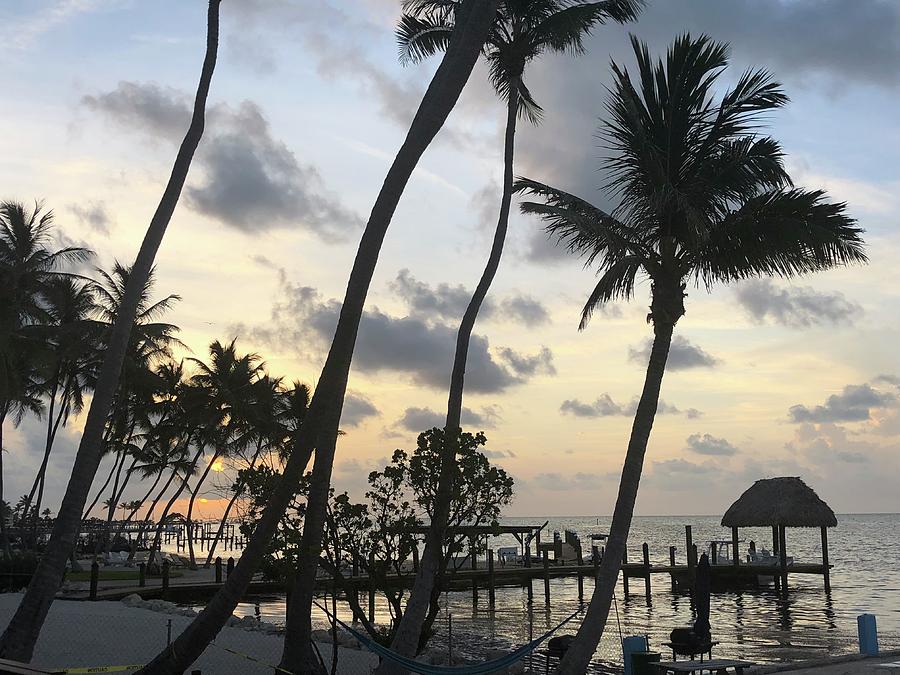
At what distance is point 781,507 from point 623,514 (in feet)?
99.6

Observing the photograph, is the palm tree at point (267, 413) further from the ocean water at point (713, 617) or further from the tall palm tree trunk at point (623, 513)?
the tall palm tree trunk at point (623, 513)

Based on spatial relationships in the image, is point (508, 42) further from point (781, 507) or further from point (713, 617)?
point (781, 507)

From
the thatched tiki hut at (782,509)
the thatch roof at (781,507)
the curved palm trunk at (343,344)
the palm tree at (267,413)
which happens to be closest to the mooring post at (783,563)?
the thatched tiki hut at (782,509)

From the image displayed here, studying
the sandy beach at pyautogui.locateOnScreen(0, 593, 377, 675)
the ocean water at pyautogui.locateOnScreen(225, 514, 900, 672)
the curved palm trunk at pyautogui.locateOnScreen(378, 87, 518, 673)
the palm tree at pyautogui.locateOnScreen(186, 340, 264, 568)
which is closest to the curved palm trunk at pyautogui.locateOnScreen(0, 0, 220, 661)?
the sandy beach at pyautogui.locateOnScreen(0, 593, 377, 675)

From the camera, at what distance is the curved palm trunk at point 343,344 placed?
10812 mm

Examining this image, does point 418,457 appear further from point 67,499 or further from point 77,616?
point 77,616

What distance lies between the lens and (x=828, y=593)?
42312 mm

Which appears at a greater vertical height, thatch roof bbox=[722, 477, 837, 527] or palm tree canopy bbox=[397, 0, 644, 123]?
palm tree canopy bbox=[397, 0, 644, 123]

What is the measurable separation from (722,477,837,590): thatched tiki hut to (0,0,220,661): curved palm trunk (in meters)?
34.7

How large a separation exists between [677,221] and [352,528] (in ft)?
24.3

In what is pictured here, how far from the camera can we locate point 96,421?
1338 cm

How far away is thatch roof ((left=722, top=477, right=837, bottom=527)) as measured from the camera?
41.7m

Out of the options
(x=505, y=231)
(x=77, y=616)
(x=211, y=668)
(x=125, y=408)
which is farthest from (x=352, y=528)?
(x=125, y=408)

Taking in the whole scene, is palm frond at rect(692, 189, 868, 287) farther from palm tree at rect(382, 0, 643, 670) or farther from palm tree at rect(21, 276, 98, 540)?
palm tree at rect(21, 276, 98, 540)
